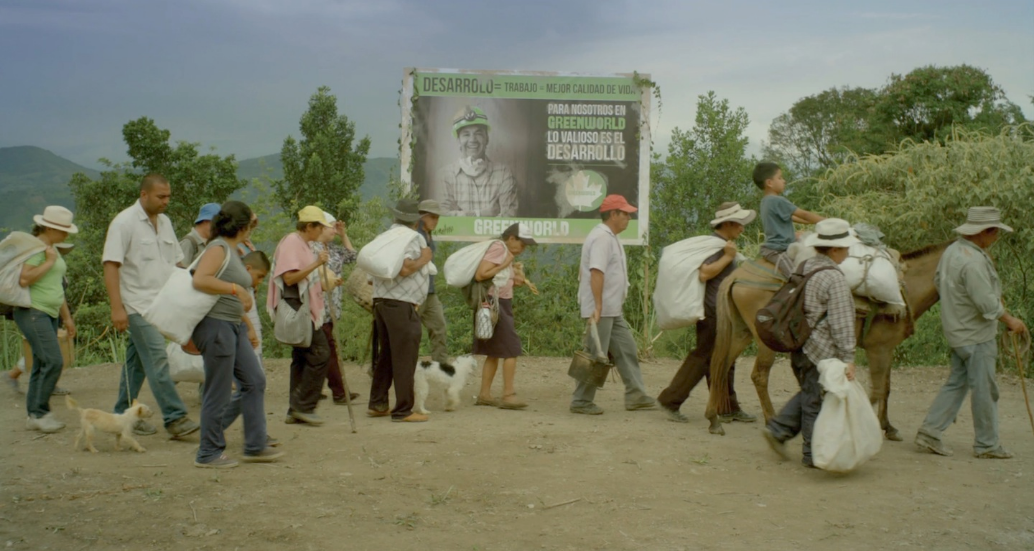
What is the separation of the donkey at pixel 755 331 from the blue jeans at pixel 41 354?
528cm

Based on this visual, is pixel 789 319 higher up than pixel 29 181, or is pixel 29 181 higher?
pixel 29 181

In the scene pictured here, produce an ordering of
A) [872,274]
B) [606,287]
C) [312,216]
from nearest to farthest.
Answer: [872,274]
[312,216]
[606,287]

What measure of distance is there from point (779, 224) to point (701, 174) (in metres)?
5.37

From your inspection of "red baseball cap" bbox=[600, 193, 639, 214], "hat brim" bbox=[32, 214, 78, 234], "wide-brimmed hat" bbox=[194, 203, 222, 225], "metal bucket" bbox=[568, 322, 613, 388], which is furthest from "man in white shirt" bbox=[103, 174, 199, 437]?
"red baseball cap" bbox=[600, 193, 639, 214]

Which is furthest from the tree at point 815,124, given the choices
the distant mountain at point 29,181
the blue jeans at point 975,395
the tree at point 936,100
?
the blue jeans at point 975,395

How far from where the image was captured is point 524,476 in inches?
250

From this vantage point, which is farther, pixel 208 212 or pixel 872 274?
pixel 208 212

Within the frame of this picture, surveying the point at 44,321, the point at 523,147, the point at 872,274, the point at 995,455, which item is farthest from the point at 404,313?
the point at 523,147

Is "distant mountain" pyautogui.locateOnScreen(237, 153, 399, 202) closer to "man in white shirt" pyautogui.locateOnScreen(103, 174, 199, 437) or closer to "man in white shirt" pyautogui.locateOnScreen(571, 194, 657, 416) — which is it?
"man in white shirt" pyautogui.locateOnScreen(571, 194, 657, 416)

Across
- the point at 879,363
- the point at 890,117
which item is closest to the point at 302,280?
the point at 879,363

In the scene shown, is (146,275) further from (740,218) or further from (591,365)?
(740,218)

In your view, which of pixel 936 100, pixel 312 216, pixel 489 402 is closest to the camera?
pixel 312 216

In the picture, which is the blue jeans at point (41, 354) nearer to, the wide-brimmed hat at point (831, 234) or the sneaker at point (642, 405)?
the sneaker at point (642, 405)

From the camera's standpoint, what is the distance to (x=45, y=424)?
296 inches
